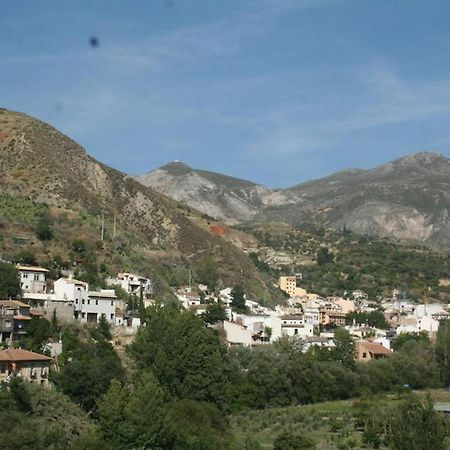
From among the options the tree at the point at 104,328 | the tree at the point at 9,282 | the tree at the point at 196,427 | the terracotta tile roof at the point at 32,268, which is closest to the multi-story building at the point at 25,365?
the tree at the point at 196,427

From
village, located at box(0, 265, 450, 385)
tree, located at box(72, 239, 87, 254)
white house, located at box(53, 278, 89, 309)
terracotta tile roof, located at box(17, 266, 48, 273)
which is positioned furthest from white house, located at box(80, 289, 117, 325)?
tree, located at box(72, 239, 87, 254)

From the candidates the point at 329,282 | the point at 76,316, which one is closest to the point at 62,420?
the point at 76,316

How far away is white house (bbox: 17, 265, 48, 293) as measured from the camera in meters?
56.1

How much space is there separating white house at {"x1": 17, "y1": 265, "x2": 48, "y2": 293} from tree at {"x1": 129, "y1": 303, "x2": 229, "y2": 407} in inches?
375

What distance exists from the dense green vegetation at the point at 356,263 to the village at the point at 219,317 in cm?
1042

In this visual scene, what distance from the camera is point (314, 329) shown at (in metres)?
77.2

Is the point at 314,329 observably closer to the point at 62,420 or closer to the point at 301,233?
the point at 62,420

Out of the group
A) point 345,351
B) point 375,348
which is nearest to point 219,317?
point 345,351

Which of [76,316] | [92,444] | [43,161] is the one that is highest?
[43,161]

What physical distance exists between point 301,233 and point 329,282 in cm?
4464

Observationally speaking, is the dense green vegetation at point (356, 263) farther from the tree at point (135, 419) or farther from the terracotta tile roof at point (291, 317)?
the tree at point (135, 419)

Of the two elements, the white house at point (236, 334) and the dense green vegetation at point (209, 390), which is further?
the white house at point (236, 334)

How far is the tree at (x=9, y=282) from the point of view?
5216 cm

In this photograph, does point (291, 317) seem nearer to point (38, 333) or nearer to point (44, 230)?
point (44, 230)
